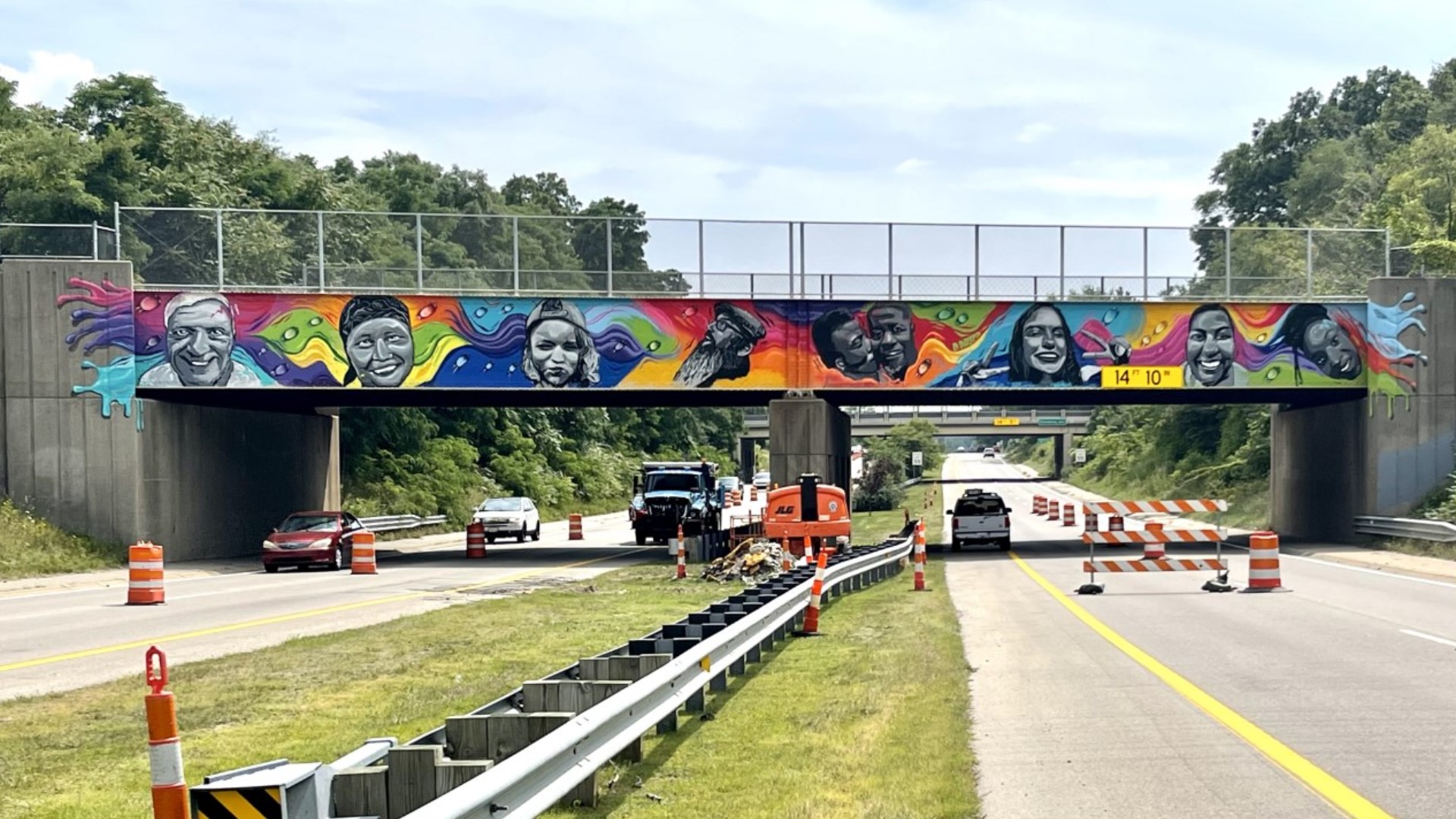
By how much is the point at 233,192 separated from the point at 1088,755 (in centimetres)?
6416

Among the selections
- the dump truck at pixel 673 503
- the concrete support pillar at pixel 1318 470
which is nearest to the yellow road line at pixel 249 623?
the dump truck at pixel 673 503

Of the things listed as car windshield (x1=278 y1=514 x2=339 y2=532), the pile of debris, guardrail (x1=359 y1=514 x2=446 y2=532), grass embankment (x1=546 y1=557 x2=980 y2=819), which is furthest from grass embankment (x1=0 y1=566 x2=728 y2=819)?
guardrail (x1=359 y1=514 x2=446 y2=532)

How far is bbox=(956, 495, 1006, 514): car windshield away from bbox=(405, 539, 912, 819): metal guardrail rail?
91.3 ft

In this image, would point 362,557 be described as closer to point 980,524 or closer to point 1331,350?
point 980,524

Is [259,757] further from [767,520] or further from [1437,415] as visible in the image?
[1437,415]

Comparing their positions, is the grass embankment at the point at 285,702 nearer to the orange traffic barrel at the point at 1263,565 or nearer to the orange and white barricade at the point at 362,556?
the orange traffic barrel at the point at 1263,565

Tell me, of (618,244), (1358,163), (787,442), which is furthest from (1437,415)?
(1358,163)

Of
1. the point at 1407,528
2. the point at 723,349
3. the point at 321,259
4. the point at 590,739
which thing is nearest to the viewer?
the point at 590,739

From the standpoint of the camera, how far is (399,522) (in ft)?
178

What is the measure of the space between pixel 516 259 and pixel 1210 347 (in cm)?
1862

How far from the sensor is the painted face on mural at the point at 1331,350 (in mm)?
40688

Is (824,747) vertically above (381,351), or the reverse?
(381,351)

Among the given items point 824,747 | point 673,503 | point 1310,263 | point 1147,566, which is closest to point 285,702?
point 824,747

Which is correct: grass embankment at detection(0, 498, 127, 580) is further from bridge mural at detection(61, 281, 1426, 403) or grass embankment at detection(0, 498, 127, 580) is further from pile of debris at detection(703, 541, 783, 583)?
pile of debris at detection(703, 541, 783, 583)
